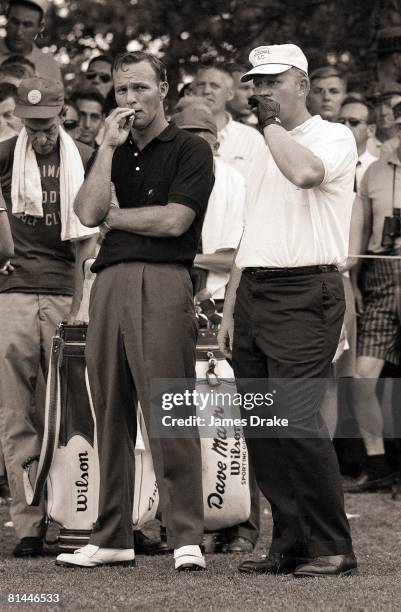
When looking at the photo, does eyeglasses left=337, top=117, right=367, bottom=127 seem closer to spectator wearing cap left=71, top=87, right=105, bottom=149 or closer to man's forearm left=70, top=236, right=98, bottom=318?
spectator wearing cap left=71, top=87, right=105, bottom=149

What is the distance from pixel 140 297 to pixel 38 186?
1265mm

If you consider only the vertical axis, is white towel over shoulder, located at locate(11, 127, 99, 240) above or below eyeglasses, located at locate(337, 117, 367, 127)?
below

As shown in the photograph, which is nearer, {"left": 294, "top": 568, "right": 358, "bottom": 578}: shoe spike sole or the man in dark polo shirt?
{"left": 294, "top": 568, "right": 358, "bottom": 578}: shoe spike sole

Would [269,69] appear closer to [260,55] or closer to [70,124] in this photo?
[260,55]

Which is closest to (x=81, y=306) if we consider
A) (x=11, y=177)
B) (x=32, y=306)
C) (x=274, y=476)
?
(x=32, y=306)

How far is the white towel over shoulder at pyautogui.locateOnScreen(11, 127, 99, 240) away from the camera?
729cm

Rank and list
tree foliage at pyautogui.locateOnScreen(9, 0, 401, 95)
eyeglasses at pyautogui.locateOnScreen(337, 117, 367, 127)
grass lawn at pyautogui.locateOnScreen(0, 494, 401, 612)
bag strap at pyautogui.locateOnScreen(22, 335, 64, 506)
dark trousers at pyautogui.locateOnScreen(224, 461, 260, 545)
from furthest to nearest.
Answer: tree foliage at pyautogui.locateOnScreen(9, 0, 401, 95) < eyeglasses at pyautogui.locateOnScreen(337, 117, 367, 127) < dark trousers at pyautogui.locateOnScreen(224, 461, 260, 545) < bag strap at pyautogui.locateOnScreen(22, 335, 64, 506) < grass lawn at pyautogui.locateOnScreen(0, 494, 401, 612)

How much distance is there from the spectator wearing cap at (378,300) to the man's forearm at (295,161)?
349cm

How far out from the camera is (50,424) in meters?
6.99

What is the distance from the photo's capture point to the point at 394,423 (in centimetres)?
972

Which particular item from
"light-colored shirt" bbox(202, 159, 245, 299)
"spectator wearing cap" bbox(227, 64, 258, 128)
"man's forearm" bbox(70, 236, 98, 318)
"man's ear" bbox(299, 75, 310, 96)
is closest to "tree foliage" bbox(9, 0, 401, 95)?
"spectator wearing cap" bbox(227, 64, 258, 128)

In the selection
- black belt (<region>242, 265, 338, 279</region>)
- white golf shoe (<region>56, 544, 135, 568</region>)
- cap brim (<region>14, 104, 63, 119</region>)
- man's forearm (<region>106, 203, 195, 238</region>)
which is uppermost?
cap brim (<region>14, 104, 63, 119</region>)

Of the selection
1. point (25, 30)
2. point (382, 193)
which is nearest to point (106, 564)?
point (382, 193)

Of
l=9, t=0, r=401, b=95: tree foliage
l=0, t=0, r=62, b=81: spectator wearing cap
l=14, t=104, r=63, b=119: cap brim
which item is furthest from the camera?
l=9, t=0, r=401, b=95: tree foliage
